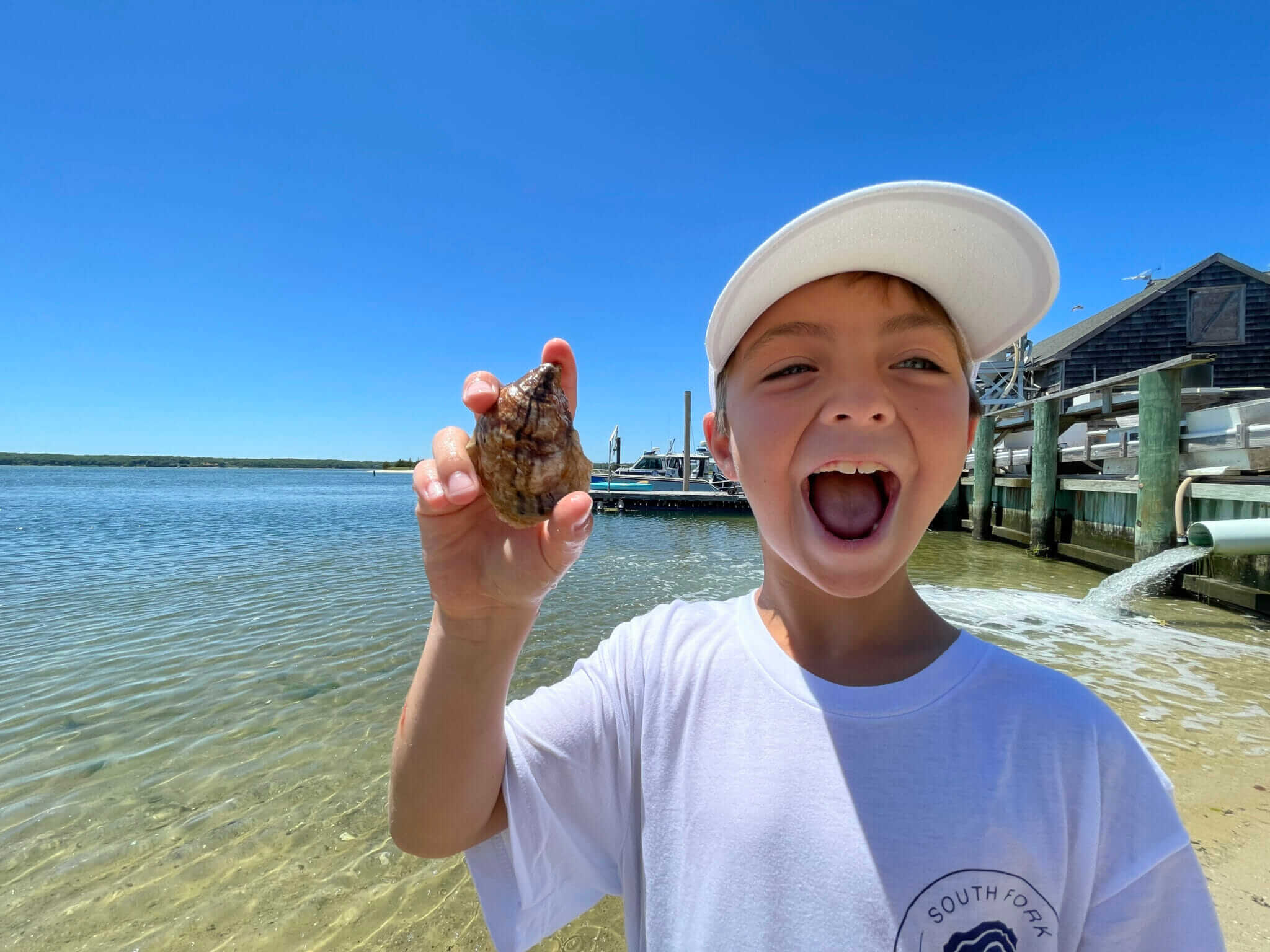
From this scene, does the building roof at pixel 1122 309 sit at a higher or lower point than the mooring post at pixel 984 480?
higher

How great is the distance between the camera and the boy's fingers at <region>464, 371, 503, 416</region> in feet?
4.27

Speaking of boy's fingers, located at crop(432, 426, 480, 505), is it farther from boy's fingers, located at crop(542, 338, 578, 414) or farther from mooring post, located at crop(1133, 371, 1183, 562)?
mooring post, located at crop(1133, 371, 1183, 562)

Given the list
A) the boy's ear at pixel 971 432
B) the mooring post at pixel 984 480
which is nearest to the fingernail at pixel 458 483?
the boy's ear at pixel 971 432

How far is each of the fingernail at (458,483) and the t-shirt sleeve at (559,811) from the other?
49 centimetres

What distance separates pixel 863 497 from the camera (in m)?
1.53

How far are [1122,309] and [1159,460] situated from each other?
18.7 metres

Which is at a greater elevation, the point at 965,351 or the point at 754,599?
the point at 965,351

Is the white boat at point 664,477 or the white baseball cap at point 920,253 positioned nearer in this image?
the white baseball cap at point 920,253

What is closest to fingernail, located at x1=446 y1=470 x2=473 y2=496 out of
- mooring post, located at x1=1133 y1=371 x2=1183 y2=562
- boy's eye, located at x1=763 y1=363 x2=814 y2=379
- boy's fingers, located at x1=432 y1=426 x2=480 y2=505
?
boy's fingers, located at x1=432 y1=426 x2=480 y2=505

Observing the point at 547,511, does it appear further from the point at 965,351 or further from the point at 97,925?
the point at 97,925

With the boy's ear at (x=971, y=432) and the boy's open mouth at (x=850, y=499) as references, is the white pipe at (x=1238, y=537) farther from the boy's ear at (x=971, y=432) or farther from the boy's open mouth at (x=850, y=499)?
the boy's open mouth at (x=850, y=499)

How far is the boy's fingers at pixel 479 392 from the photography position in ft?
4.27

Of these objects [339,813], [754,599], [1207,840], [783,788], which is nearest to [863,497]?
[754,599]

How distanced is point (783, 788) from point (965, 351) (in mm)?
1233
